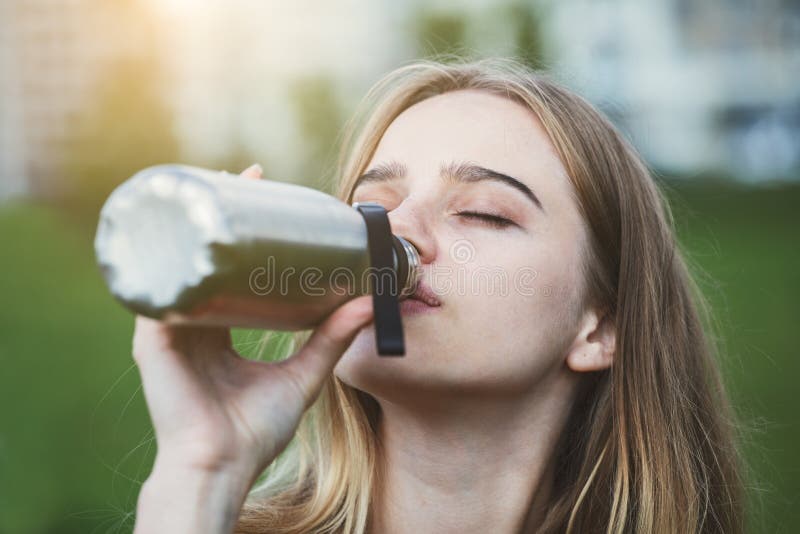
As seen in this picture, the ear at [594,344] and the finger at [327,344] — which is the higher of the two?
the finger at [327,344]

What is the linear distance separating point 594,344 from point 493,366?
0.47 m

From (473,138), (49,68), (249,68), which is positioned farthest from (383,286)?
(49,68)

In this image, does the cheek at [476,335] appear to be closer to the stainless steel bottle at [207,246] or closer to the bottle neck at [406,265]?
the bottle neck at [406,265]

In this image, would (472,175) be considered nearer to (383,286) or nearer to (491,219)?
(491,219)

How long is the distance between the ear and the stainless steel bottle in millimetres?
1036

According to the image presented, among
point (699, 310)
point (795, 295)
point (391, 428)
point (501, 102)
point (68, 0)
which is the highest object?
point (68, 0)

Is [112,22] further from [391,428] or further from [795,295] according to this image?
[391,428]

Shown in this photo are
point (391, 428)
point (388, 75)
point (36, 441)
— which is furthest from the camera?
point (36, 441)

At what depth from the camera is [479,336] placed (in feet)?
6.00

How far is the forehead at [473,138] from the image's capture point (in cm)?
201

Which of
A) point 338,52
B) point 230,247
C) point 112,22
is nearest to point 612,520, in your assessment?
point 230,247

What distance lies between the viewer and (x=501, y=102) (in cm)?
225

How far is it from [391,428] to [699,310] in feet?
3.98

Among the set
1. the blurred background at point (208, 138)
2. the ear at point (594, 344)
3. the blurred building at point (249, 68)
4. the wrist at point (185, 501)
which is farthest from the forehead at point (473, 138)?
the blurred building at point (249, 68)
